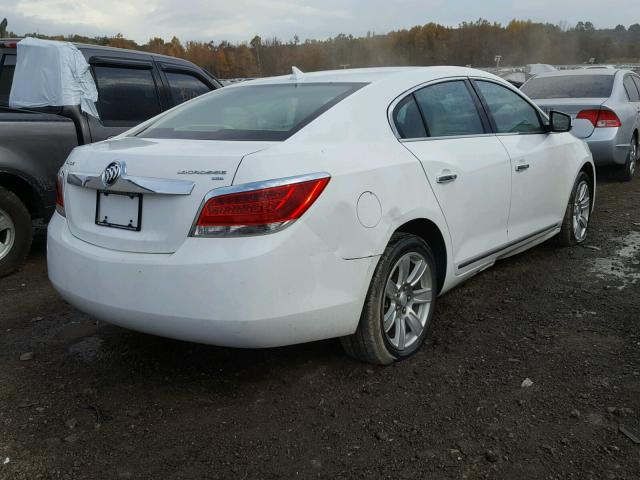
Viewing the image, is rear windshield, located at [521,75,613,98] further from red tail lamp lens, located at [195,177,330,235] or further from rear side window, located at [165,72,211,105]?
red tail lamp lens, located at [195,177,330,235]

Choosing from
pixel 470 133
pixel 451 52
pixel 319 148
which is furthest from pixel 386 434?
pixel 451 52

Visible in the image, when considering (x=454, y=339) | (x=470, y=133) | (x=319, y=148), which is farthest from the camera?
(x=470, y=133)

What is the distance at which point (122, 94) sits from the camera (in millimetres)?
5816

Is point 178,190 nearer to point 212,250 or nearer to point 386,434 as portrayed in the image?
point 212,250

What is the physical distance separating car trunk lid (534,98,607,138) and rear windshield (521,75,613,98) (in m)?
0.38

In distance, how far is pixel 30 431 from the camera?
2.72m

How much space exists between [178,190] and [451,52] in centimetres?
9287

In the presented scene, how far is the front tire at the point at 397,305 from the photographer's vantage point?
3.00 metres

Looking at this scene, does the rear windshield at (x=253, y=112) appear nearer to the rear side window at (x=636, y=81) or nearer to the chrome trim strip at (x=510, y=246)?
the chrome trim strip at (x=510, y=246)

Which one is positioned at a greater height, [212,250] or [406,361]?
[212,250]

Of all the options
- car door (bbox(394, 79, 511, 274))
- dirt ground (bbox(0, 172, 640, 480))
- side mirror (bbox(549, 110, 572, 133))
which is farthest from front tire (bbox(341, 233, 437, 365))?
side mirror (bbox(549, 110, 572, 133))

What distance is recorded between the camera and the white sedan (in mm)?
2570

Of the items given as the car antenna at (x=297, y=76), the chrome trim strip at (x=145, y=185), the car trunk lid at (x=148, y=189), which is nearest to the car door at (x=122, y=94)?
the car antenna at (x=297, y=76)

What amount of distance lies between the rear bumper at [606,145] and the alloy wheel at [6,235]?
6.97 m
